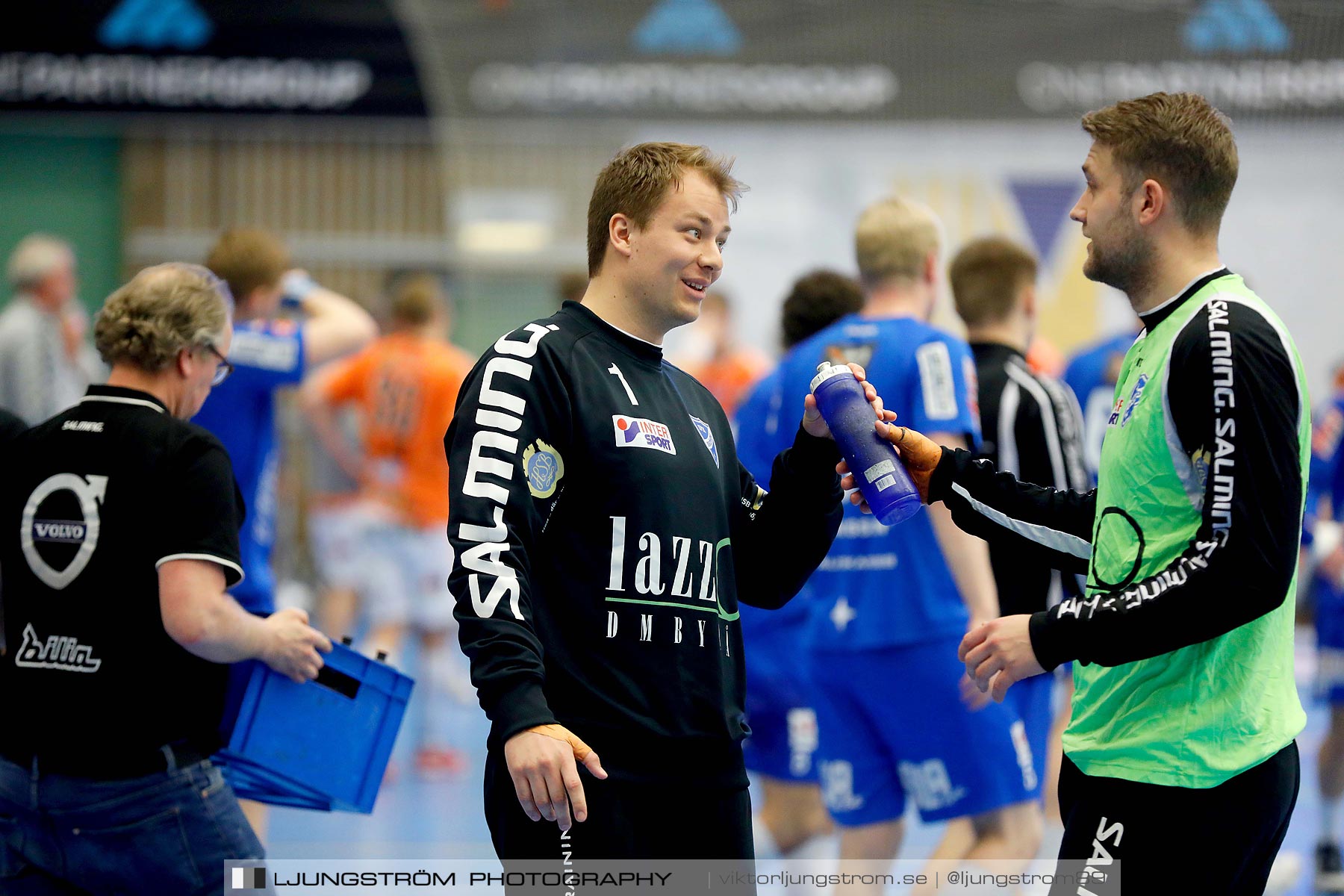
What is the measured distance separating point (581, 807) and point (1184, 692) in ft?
3.39

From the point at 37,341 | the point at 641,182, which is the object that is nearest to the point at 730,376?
the point at 37,341

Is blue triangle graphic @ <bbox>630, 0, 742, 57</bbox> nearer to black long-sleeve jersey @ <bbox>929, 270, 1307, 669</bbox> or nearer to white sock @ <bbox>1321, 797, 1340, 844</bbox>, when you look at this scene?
white sock @ <bbox>1321, 797, 1340, 844</bbox>

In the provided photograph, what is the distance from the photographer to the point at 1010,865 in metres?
3.85

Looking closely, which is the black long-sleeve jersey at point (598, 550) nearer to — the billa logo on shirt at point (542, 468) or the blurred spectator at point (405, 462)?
the billa logo on shirt at point (542, 468)

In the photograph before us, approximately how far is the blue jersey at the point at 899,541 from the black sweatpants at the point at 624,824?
5.22 ft

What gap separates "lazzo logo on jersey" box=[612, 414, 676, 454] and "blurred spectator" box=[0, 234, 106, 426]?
6023 millimetres

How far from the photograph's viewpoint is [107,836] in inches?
102

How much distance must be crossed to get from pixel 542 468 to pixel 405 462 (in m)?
5.57

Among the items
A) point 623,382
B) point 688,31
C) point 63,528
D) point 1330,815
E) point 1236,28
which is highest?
point 688,31

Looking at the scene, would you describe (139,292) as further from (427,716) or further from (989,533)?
(427,716)

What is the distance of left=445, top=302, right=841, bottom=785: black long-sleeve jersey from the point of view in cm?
A: 223

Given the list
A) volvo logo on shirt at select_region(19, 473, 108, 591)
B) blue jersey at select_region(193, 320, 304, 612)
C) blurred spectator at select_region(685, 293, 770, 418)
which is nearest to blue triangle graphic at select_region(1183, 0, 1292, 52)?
blurred spectator at select_region(685, 293, 770, 418)

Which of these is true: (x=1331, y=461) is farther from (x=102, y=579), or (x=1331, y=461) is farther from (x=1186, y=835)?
(x=102, y=579)

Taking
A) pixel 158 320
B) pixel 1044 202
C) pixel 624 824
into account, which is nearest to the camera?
pixel 624 824
